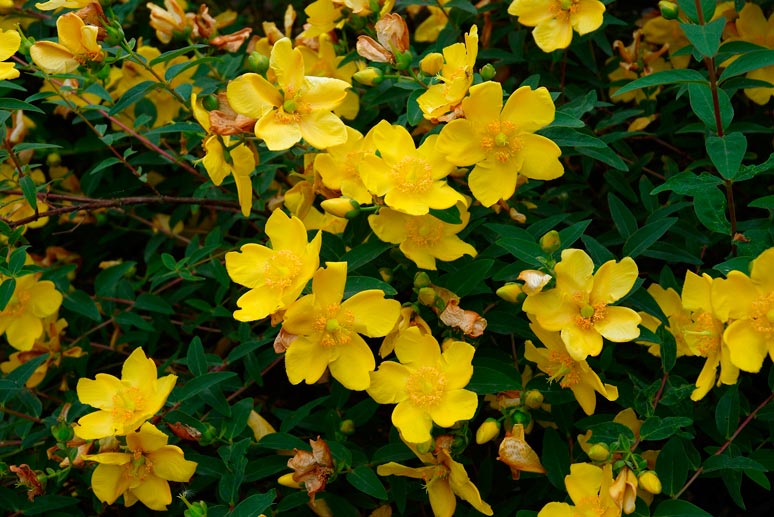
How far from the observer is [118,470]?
158 centimetres

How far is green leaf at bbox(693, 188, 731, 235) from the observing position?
1551 millimetres

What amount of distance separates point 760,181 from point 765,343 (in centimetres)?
84

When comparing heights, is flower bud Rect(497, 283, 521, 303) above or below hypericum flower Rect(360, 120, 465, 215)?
below

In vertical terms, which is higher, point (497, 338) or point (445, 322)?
point (445, 322)

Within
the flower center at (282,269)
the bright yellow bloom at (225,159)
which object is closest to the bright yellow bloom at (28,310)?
the bright yellow bloom at (225,159)

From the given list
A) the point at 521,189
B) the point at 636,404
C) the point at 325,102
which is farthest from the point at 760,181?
the point at 325,102

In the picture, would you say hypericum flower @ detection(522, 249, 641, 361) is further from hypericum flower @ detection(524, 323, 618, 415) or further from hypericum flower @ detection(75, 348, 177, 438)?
hypericum flower @ detection(75, 348, 177, 438)

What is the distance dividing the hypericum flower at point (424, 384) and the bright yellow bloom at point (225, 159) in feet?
1.50

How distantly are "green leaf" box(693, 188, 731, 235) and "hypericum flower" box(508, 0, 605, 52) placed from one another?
0.49 meters

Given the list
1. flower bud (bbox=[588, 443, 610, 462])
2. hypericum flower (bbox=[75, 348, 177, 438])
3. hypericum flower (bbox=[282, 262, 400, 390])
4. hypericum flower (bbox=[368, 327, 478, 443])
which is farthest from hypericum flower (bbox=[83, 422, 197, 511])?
flower bud (bbox=[588, 443, 610, 462])

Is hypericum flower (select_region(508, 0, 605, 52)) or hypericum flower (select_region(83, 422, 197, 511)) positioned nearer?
hypericum flower (select_region(83, 422, 197, 511))

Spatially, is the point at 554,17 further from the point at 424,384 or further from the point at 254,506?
the point at 254,506

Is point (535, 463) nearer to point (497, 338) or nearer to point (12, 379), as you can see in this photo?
point (497, 338)

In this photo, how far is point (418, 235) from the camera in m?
1.58
